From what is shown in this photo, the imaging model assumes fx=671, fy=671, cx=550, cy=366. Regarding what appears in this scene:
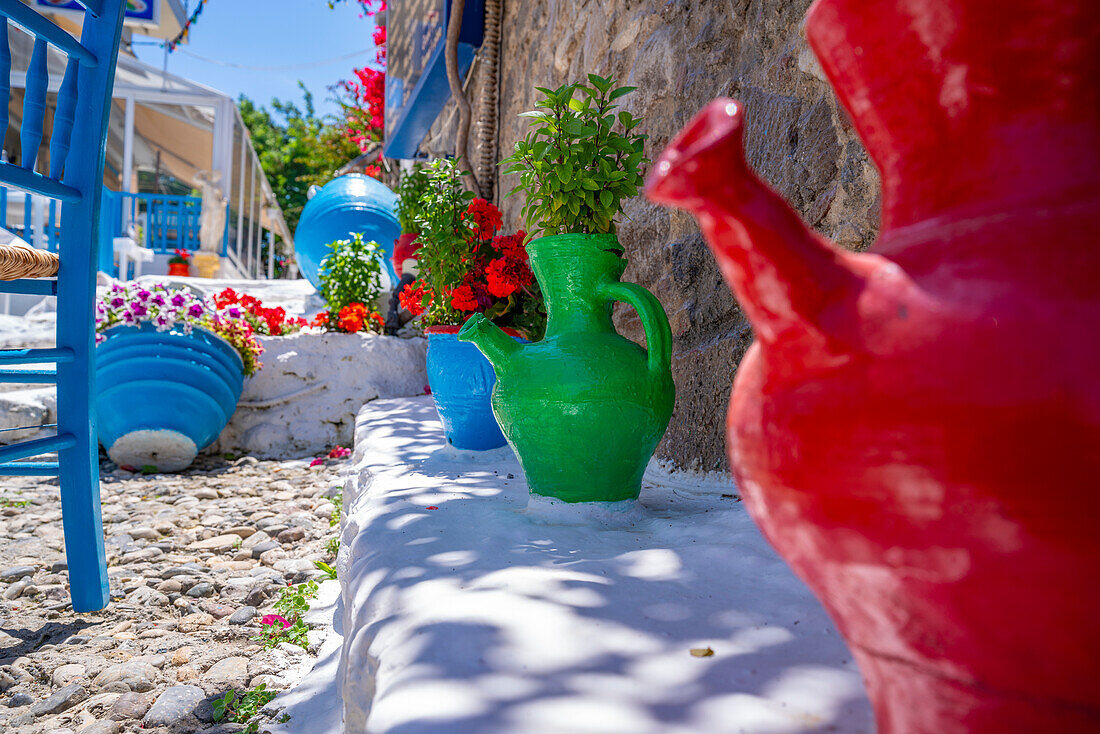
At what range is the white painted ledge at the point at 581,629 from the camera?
26.6 inches

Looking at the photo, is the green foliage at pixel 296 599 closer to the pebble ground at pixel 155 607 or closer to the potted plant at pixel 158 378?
the pebble ground at pixel 155 607

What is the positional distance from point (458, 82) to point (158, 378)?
243cm

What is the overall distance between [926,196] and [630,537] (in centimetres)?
97

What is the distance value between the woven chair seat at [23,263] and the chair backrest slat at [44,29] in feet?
1.55

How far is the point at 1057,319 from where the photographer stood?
429mm

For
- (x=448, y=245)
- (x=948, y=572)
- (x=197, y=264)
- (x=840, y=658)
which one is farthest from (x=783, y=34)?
(x=197, y=264)

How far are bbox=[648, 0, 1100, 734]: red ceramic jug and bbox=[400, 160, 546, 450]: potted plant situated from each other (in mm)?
1789

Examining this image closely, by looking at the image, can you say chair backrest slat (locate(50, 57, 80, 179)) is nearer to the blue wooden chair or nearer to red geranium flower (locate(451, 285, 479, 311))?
the blue wooden chair

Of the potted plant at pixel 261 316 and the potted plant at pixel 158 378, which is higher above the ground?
the potted plant at pixel 261 316

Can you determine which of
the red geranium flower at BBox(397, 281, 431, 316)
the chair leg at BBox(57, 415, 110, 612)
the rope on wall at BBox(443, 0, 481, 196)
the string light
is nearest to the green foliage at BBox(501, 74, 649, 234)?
the red geranium flower at BBox(397, 281, 431, 316)

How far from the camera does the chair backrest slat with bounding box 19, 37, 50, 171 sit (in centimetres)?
156

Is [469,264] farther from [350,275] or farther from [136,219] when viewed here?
[136,219]

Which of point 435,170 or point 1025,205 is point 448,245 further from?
point 1025,205

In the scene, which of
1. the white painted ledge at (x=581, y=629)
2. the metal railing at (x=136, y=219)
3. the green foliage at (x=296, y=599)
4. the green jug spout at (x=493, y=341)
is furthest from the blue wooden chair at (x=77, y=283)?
the metal railing at (x=136, y=219)
